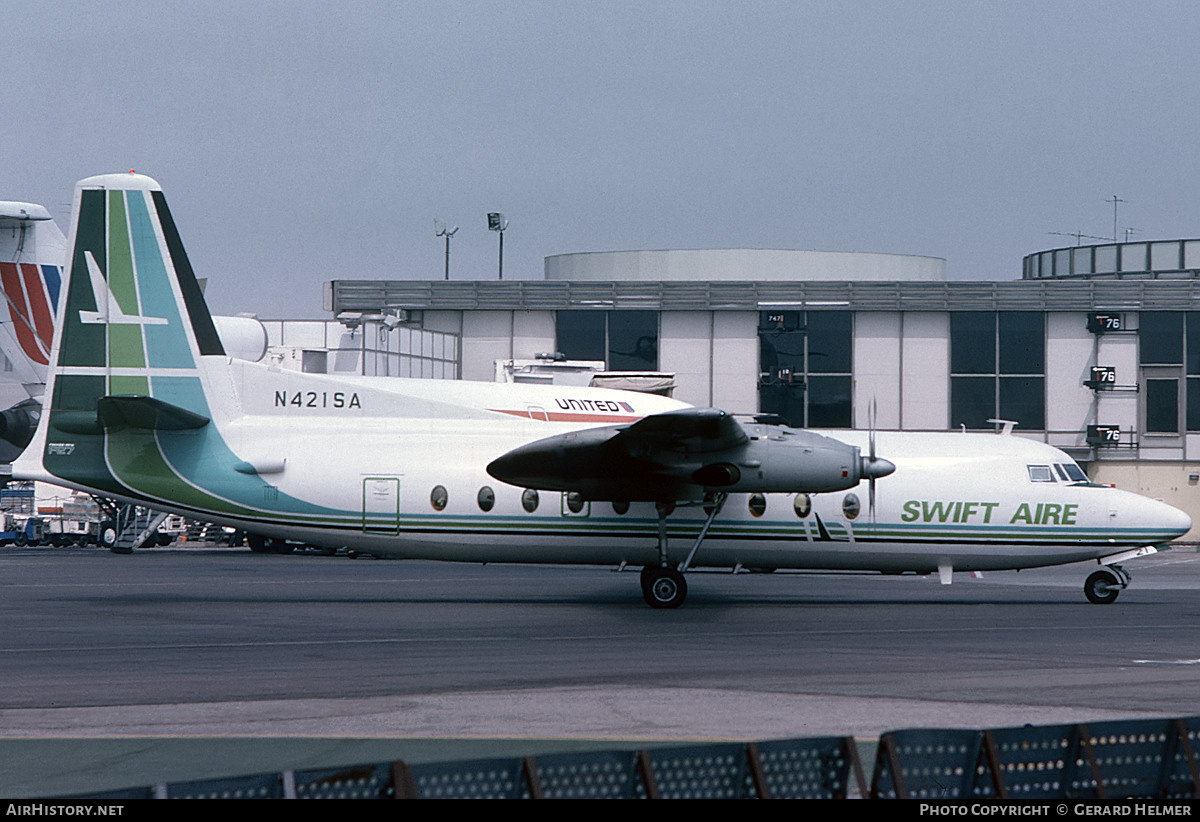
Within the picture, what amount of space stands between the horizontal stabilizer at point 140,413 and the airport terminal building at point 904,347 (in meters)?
33.0

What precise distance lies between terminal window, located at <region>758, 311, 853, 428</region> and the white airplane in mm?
31463

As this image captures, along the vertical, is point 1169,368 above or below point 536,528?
above

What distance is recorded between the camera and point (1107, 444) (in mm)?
55812

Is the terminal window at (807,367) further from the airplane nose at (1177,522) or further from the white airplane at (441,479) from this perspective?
the white airplane at (441,479)

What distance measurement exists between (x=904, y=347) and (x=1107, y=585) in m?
32.2

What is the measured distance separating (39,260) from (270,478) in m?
27.0

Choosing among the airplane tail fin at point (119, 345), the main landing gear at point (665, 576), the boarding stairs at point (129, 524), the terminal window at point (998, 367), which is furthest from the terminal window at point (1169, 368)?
the airplane tail fin at point (119, 345)

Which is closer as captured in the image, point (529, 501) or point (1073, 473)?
point (529, 501)

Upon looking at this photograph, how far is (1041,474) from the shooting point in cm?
2486

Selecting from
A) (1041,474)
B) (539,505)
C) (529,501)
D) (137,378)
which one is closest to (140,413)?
(137,378)

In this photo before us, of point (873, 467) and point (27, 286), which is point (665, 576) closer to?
point (873, 467)

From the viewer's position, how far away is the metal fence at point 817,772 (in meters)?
5.67

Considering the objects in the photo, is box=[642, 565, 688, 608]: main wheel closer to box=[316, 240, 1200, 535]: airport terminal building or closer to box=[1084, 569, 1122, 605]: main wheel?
box=[1084, 569, 1122, 605]: main wheel

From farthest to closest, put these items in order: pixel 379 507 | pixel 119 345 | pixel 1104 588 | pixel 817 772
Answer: pixel 1104 588, pixel 119 345, pixel 379 507, pixel 817 772
